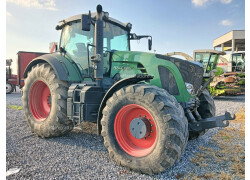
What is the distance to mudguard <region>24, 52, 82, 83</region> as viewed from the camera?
4.09 metres

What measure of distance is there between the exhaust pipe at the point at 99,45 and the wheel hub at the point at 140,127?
4.20 ft

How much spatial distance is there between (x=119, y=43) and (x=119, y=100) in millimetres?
1973

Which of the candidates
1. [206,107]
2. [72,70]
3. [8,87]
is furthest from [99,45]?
[8,87]

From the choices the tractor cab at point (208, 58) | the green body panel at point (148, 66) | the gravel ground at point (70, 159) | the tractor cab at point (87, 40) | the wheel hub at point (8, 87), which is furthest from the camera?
the wheel hub at point (8, 87)

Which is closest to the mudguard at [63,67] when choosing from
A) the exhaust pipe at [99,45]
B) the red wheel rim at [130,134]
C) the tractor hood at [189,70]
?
the exhaust pipe at [99,45]

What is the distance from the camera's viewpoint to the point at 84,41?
433 centimetres

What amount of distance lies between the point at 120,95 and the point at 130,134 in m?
0.68

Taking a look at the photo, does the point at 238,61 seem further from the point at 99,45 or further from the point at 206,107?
the point at 99,45

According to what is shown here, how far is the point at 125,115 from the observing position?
3.12m

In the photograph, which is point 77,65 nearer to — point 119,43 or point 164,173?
point 119,43

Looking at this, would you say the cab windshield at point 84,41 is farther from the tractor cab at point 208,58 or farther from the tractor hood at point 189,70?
the tractor cab at point 208,58

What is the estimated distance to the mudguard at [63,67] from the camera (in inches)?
161

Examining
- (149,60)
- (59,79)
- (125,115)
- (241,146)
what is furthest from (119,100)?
(241,146)

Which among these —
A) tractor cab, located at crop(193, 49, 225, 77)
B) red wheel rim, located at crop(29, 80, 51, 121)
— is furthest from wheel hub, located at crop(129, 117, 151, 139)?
tractor cab, located at crop(193, 49, 225, 77)
